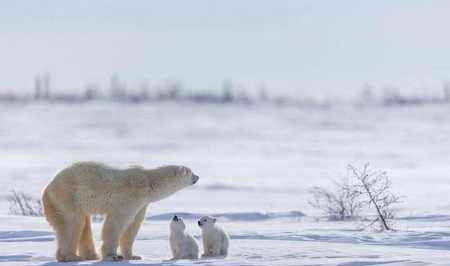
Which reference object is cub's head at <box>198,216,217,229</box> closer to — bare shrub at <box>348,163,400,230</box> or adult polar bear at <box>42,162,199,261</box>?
adult polar bear at <box>42,162,199,261</box>

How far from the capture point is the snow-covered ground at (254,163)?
856 centimetres

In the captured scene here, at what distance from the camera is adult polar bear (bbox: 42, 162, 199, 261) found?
8016 millimetres

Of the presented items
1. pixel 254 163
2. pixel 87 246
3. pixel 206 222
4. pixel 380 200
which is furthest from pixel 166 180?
pixel 254 163

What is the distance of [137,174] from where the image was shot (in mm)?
8297

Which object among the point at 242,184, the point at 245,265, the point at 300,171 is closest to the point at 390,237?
the point at 245,265

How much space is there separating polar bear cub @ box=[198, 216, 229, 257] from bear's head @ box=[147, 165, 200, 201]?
1.34 feet

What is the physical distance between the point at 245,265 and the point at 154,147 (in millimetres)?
25129

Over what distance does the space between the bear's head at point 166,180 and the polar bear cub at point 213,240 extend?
1.34 feet

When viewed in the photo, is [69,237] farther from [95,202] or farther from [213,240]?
[213,240]

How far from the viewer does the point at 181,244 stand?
26.4 ft

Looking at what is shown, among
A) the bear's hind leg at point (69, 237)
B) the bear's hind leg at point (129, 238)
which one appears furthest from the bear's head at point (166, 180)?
the bear's hind leg at point (69, 237)

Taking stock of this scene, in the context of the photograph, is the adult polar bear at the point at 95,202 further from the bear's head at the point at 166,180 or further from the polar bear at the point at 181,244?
the polar bear at the point at 181,244

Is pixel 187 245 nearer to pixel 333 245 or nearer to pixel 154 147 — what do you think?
pixel 333 245

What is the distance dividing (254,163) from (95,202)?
18.3 metres
